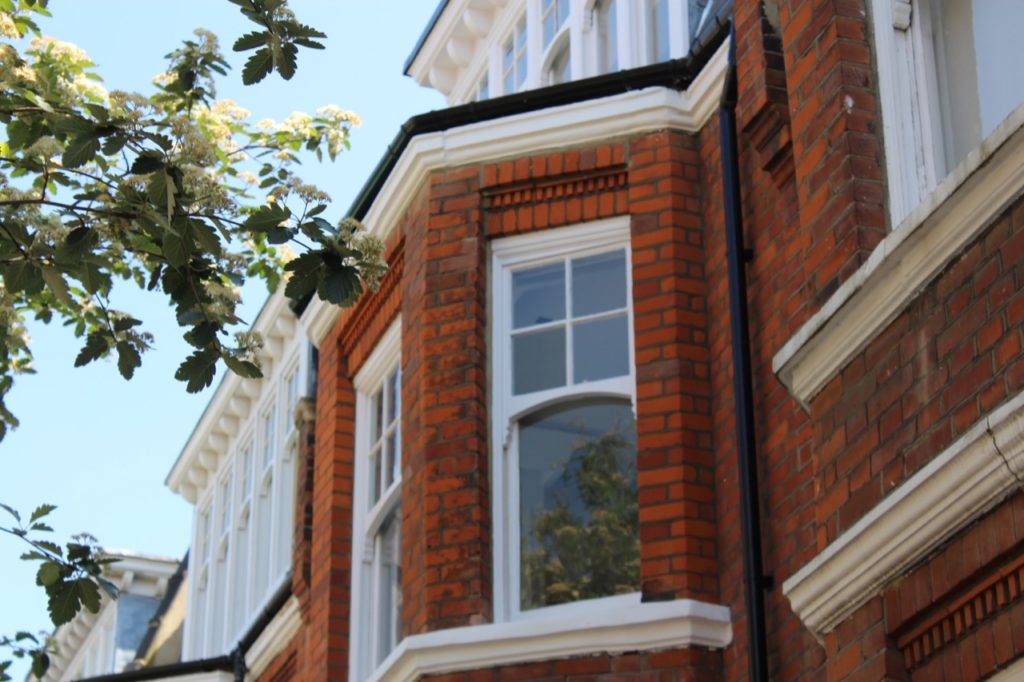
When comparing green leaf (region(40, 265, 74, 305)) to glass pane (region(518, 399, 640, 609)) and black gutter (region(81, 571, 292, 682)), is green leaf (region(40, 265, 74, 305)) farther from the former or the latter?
black gutter (region(81, 571, 292, 682))

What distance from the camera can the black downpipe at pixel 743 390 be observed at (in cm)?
955

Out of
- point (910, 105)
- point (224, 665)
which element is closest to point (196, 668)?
point (224, 665)

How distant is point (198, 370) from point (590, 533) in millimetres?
3333

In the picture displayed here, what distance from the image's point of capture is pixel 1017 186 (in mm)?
6891

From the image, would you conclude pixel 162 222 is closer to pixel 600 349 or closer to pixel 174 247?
pixel 174 247

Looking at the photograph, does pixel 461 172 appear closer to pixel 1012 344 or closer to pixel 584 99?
pixel 584 99

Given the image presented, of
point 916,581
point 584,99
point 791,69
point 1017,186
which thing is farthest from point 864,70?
point 584,99

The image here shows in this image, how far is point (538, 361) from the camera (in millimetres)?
11484

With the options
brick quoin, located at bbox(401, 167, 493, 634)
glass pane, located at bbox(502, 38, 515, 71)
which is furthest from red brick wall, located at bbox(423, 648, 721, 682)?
glass pane, located at bbox(502, 38, 515, 71)

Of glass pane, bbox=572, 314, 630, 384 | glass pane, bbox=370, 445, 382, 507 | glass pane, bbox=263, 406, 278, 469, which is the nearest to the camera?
glass pane, bbox=572, 314, 630, 384

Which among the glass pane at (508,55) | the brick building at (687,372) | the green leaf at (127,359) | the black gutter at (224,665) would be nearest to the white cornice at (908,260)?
the brick building at (687,372)

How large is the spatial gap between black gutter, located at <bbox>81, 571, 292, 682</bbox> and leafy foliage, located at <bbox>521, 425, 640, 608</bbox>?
445 cm

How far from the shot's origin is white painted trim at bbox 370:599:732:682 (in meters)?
9.92

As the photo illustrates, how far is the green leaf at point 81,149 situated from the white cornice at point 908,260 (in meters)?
2.96
